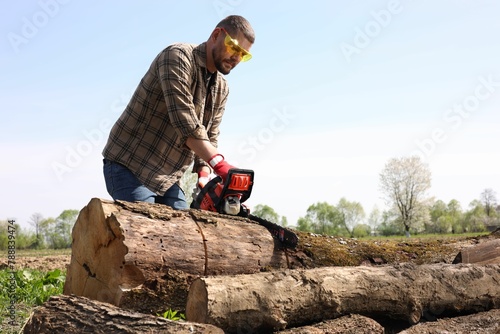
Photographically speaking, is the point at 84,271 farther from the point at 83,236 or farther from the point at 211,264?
the point at 211,264

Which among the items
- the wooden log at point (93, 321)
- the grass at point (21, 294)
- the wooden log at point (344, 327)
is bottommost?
the grass at point (21, 294)

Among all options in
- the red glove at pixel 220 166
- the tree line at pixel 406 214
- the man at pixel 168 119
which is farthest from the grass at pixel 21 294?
the tree line at pixel 406 214

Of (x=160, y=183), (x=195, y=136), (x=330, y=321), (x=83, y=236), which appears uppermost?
(x=195, y=136)

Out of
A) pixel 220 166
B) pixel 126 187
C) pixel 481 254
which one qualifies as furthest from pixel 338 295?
pixel 481 254

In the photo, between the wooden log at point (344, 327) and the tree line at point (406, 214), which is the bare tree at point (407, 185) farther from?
the wooden log at point (344, 327)

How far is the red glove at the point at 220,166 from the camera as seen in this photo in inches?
151

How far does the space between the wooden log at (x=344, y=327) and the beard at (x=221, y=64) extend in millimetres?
2430

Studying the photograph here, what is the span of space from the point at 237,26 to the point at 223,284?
2374 millimetres

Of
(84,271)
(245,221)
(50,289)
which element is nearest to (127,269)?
(84,271)

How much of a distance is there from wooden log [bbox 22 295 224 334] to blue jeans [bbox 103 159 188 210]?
1.33 meters

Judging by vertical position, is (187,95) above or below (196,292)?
above

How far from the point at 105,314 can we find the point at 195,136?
1774mm

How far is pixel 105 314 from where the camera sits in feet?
9.12

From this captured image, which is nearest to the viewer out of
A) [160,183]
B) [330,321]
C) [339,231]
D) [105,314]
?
[105,314]
